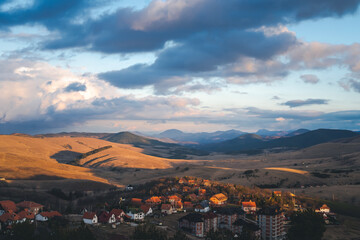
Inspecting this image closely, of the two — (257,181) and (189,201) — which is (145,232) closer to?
(189,201)

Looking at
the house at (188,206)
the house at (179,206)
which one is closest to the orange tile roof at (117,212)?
the house at (179,206)

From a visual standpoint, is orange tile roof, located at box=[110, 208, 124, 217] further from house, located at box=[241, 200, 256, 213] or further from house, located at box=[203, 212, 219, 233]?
house, located at box=[241, 200, 256, 213]

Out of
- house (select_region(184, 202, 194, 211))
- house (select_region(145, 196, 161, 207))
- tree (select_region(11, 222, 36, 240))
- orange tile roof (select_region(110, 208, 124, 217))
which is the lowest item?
house (select_region(184, 202, 194, 211))

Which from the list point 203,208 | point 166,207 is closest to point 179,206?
point 166,207

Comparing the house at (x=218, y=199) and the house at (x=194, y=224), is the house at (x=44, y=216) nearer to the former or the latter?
the house at (x=194, y=224)

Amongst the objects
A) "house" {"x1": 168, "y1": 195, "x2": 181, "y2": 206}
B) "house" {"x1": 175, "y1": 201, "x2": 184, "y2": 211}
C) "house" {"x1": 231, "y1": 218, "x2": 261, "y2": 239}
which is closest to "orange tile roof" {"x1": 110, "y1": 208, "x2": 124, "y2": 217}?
"house" {"x1": 175, "y1": 201, "x2": 184, "y2": 211}

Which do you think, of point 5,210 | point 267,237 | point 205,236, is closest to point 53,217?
point 5,210

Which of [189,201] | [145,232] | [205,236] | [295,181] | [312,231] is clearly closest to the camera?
[145,232]
